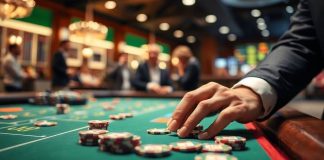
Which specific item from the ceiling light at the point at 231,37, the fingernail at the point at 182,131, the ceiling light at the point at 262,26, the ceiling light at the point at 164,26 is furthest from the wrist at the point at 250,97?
the ceiling light at the point at 231,37

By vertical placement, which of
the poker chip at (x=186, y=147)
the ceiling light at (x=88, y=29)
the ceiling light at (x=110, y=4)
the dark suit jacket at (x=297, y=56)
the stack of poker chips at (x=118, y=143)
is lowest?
the poker chip at (x=186, y=147)

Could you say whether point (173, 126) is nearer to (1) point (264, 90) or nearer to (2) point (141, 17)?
(1) point (264, 90)

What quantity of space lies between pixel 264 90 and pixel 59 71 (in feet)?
18.2

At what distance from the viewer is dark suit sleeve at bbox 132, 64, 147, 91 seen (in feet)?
17.9

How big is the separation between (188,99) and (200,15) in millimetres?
10526

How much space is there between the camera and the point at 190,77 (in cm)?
550

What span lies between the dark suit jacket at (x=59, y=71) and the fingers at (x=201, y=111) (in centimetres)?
542

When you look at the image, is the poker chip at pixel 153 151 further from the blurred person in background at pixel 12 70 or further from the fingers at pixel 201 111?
the blurred person in background at pixel 12 70

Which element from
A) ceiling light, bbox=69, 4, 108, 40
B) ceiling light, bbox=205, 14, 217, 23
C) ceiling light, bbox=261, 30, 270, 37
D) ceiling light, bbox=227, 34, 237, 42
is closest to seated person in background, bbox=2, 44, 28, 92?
ceiling light, bbox=69, 4, 108, 40

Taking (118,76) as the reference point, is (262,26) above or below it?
above

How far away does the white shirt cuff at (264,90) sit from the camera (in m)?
1.08

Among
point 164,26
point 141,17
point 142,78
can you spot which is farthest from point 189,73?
point 164,26

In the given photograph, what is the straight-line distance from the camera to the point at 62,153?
0.82 m

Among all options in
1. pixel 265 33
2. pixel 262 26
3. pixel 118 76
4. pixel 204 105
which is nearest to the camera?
pixel 204 105
